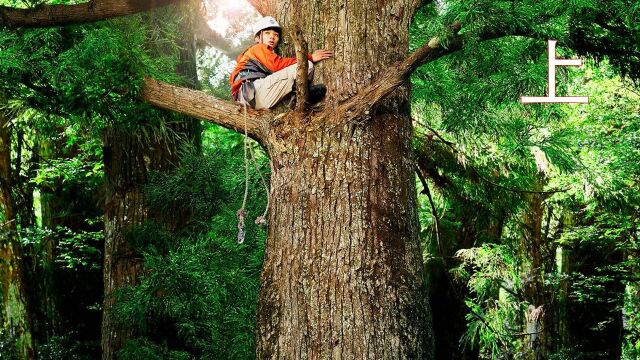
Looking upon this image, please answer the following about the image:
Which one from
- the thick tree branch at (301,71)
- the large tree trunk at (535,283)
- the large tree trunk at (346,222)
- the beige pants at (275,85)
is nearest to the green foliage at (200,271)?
the large tree trunk at (346,222)

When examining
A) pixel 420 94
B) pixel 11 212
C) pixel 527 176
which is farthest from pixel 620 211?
pixel 11 212

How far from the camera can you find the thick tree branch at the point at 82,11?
4297 mm

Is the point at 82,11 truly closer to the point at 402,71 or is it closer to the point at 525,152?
the point at 402,71

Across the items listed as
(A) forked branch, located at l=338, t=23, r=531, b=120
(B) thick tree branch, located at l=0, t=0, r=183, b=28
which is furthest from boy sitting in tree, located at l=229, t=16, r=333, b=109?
(B) thick tree branch, located at l=0, t=0, r=183, b=28

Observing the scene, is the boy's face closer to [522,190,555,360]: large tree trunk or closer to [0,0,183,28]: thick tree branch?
[0,0,183,28]: thick tree branch

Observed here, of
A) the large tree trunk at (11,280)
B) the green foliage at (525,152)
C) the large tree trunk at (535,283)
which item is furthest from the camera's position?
the large tree trunk at (535,283)

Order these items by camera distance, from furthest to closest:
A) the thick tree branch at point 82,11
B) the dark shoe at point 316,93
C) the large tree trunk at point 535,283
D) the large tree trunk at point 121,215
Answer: the large tree trunk at point 535,283 → the large tree trunk at point 121,215 → the thick tree branch at point 82,11 → the dark shoe at point 316,93

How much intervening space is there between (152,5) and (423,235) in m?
5.85

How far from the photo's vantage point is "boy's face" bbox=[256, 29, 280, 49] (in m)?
3.96

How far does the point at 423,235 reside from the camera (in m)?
9.31

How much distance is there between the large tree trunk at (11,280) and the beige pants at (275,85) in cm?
532

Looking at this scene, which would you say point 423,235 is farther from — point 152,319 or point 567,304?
point 152,319

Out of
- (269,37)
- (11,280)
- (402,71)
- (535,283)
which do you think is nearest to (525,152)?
(535,283)

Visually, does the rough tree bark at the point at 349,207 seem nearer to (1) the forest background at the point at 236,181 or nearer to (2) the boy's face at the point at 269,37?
(2) the boy's face at the point at 269,37
